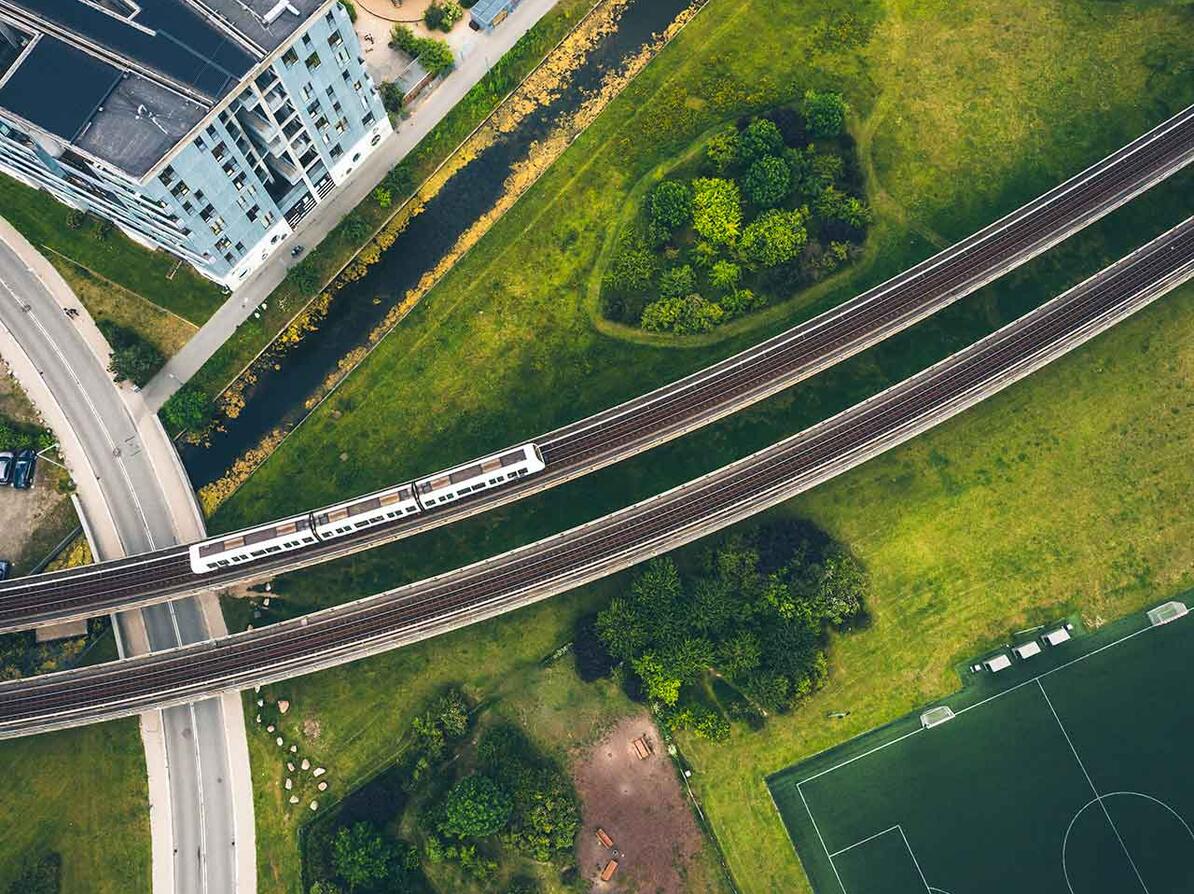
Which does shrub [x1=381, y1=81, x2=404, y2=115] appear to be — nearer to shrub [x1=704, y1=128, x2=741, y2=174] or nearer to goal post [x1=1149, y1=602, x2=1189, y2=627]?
shrub [x1=704, y1=128, x2=741, y2=174]

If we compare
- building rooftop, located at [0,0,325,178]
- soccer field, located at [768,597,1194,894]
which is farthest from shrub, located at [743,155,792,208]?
soccer field, located at [768,597,1194,894]

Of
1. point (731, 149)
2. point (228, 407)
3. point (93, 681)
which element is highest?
point (731, 149)

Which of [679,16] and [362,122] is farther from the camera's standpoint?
[679,16]

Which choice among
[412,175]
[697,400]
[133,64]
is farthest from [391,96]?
[697,400]

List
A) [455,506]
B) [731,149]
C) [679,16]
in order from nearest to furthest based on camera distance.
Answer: [455,506] → [731,149] → [679,16]

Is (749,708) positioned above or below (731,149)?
below

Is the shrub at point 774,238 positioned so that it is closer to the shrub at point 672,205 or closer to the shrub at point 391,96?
the shrub at point 672,205

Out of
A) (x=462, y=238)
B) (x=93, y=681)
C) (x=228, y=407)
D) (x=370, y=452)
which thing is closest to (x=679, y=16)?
(x=462, y=238)

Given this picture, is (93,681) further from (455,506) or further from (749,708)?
(749,708)
